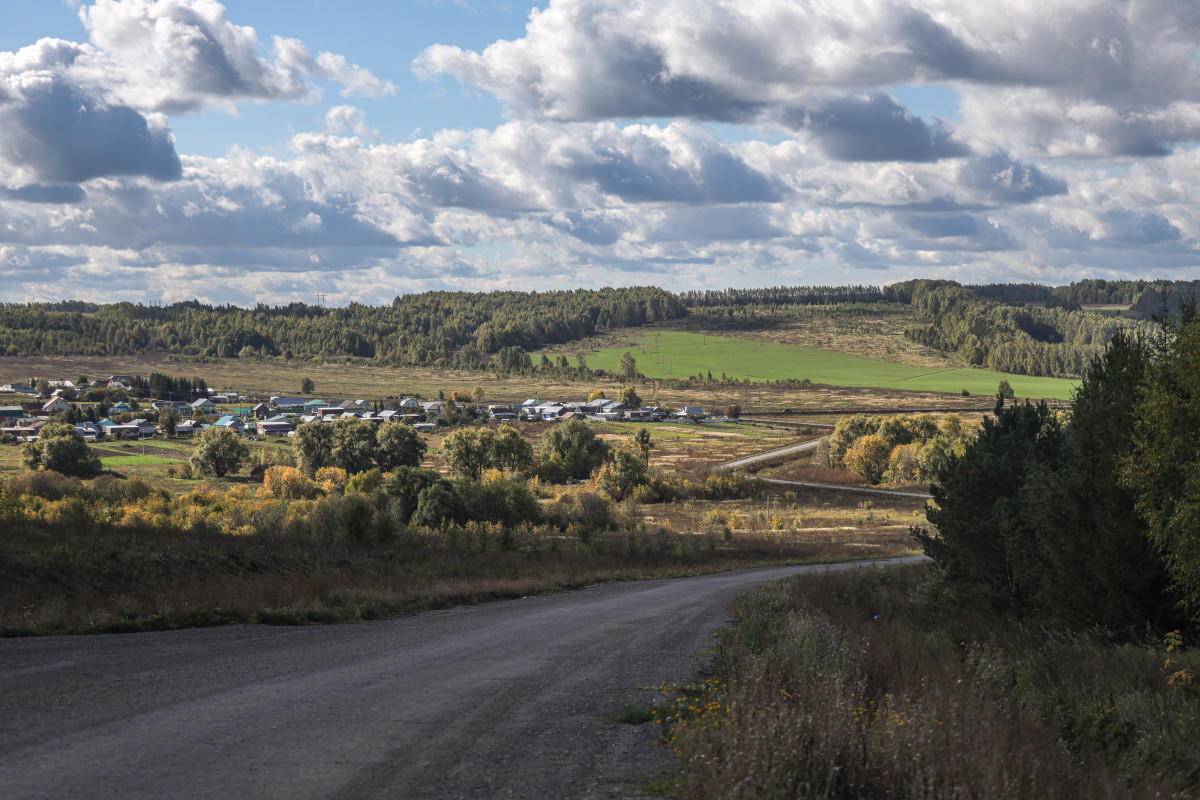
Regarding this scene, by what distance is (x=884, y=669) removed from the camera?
11.0m

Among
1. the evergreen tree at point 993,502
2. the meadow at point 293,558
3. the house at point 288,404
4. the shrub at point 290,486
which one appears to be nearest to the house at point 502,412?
the house at point 288,404

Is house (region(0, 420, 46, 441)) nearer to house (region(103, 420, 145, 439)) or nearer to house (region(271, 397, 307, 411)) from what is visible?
house (region(103, 420, 145, 439))

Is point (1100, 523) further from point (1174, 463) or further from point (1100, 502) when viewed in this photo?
point (1174, 463)

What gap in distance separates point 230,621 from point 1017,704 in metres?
13.3

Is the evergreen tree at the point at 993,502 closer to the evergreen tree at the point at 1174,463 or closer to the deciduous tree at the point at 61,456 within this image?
the evergreen tree at the point at 1174,463

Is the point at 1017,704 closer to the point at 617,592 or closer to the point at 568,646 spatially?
the point at 568,646

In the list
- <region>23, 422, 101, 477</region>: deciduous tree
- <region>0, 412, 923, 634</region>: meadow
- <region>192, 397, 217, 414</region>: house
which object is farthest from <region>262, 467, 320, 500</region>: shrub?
<region>192, 397, 217, 414</region>: house

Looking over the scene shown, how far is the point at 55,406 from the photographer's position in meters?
160

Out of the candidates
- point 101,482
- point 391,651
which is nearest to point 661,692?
point 391,651

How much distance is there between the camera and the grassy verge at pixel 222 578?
14.7 metres

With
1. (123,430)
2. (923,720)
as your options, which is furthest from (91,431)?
(923,720)

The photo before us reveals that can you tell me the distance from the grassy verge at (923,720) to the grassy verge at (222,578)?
9.27m

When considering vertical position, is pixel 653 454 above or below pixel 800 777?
below

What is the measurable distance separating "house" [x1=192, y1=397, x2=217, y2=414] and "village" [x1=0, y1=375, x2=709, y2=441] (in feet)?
0.67
